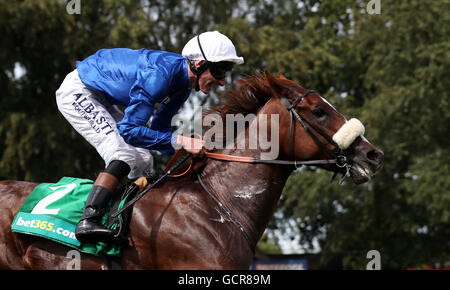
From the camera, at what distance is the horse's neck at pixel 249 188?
4402 mm

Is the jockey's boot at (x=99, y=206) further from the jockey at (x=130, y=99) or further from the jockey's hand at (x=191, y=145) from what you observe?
the jockey's hand at (x=191, y=145)

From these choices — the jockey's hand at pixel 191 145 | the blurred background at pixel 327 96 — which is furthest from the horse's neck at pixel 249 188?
the blurred background at pixel 327 96

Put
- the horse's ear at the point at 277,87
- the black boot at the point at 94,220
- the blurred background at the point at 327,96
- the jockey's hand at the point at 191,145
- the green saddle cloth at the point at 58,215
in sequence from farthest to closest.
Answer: the blurred background at the point at 327,96 < the horse's ear at the point at 277,87 < the jockey's hand at the point at 191,145 < the green saddle cloth at the point at 58,215 < the black boot at the point at 94,220

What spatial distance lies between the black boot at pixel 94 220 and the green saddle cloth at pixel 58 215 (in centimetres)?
8

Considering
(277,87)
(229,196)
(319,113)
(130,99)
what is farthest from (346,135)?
(130,99)

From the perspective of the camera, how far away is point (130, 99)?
4523 millimetres

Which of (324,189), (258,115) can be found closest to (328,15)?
(324,189)

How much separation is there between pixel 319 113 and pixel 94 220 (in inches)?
72.0

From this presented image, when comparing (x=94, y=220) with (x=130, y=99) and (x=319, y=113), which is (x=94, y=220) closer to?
(x=130, y=99)

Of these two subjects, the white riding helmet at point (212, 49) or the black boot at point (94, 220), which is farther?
the white riding helmet at point (212, 49)

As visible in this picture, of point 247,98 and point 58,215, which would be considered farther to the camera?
point 247,98

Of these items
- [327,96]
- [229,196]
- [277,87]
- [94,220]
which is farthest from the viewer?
[327,96]

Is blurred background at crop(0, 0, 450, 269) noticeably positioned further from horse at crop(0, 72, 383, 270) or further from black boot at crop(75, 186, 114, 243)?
black boot at crop(75, 186, 114, 243)

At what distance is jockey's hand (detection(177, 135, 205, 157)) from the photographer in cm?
449
